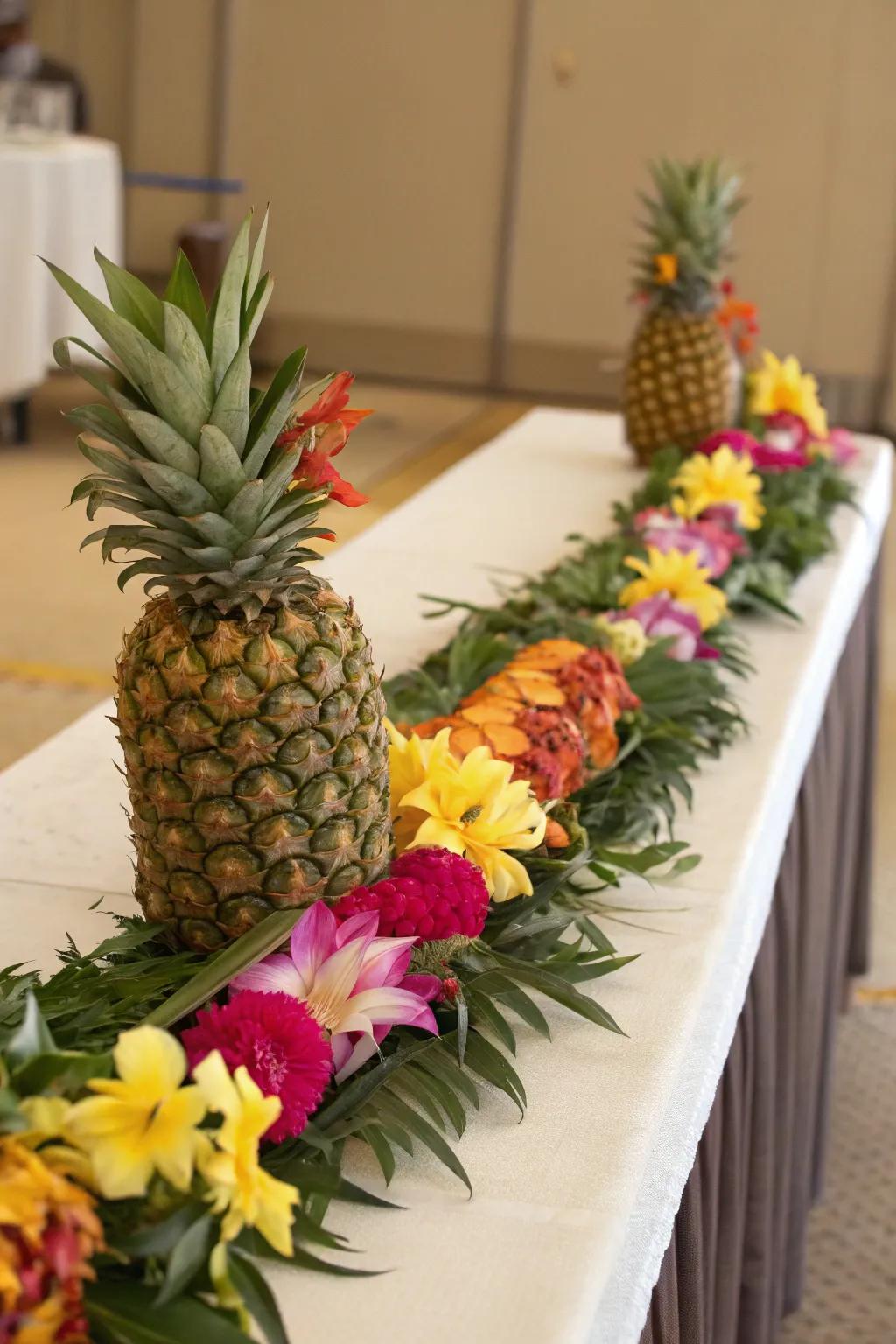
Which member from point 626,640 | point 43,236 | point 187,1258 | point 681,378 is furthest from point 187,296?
point 43,236

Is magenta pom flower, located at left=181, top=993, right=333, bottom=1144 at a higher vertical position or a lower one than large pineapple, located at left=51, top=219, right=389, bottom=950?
lower

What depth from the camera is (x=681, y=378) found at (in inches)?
89.7

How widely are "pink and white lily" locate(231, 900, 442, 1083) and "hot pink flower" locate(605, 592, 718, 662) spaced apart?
670mm

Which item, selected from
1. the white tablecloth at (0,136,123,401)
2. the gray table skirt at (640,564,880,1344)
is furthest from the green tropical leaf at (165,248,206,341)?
the white tablecloth at (0,136,123,401)

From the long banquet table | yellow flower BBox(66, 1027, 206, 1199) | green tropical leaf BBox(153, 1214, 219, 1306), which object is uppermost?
yellow flower BBox(66, 1027, 206, 1199)

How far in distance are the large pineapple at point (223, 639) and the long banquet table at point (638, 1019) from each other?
0.16 metres

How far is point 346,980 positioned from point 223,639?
0.60ft

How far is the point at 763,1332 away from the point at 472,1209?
0.90 m

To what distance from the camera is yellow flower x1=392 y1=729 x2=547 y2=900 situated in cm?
92

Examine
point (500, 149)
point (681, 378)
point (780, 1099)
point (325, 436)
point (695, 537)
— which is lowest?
point (780, 1099)

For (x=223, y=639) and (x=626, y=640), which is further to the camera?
(x=626, y=640)

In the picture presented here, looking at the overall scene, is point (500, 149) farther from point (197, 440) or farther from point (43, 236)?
point (197, 440)

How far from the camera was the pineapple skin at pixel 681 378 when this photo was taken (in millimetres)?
2277

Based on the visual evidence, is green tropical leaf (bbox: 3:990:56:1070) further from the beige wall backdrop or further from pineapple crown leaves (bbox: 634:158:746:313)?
the beige wall backdrop
